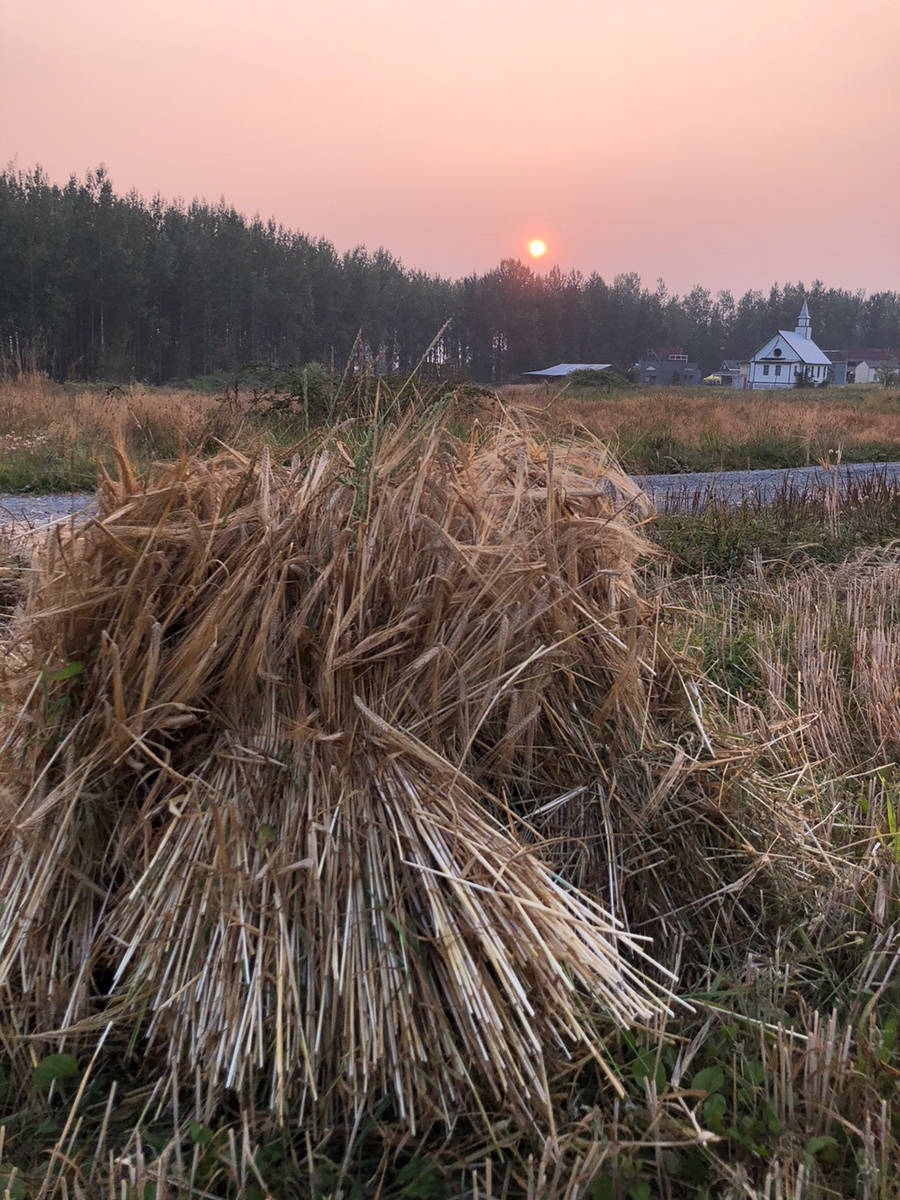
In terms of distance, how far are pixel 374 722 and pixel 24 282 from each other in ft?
180

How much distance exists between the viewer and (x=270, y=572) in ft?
5.86

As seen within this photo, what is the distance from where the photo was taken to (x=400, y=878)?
162cm

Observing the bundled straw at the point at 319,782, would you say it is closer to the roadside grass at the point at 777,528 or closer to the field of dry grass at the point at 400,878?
the field of dry grass at the point at 400,878

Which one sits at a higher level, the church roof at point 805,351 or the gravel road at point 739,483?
the church roof at point 805,351

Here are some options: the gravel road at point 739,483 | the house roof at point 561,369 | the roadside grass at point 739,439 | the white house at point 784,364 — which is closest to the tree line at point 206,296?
the house roof at point 561,369

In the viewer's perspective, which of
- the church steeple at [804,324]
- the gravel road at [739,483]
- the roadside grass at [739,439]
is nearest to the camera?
the gravel road at [739,483]

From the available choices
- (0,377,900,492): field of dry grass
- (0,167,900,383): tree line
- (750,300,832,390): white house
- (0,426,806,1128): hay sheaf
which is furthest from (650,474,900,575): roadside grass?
(750,300,832,390): white house

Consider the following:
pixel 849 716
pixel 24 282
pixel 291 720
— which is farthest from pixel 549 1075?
pixel 24 282

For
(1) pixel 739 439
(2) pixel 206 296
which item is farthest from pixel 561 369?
(1) pixel 739 439

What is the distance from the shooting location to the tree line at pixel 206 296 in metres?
49.9

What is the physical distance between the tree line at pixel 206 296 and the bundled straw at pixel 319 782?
35523 mm

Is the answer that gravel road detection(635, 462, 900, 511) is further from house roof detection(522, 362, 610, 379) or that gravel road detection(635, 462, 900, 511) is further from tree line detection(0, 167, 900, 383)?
house roof detection(522, 362, 610, 379)

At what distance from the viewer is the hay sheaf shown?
1500 millimetres

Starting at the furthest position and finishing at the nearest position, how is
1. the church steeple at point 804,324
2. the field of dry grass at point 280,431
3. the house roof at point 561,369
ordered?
the church steeple at point 804,324 < the house roof at point 561,369 < the field of dry grass at point 280,431
